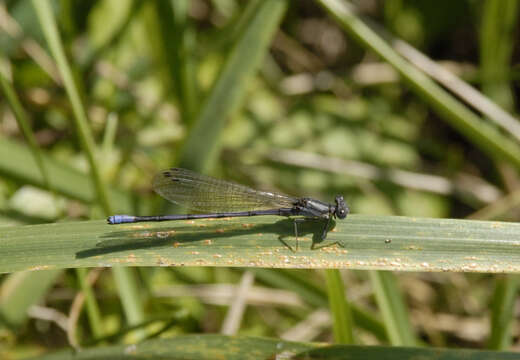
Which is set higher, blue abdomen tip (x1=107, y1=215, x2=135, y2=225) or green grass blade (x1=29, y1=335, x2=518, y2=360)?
blue abdomen tip (x1=107, y1=215, x2=135, y2=225)

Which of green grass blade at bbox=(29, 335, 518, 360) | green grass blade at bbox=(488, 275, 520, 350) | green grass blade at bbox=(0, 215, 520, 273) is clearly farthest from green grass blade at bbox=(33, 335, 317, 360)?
green grass blade at bbox=(488, 275, 520, 350)

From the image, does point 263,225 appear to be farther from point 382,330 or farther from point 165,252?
point 382,330

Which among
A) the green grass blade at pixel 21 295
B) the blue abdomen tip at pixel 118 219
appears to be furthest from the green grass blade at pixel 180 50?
the green grass blade at pixel 21 295

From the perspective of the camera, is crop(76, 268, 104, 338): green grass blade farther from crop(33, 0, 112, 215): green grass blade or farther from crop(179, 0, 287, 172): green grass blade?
crop(179, 0, 287, 172): green grass blade

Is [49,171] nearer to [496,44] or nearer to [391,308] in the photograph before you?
[391,308]

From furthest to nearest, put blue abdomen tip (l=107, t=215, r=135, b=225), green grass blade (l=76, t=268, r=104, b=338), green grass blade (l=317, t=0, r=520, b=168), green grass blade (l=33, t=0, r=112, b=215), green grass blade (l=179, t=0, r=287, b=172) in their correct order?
green grass blade (l=179, t=0, r=287, b=172), green grass blade (l=317, t=0, r=520, b=168), green grass blade (l=76, t=268, r=104, b=338), green grass blade (l=33, t=0, r=112, b=215), blue abdomen tip (l=107, t=215, r=135, b=225)

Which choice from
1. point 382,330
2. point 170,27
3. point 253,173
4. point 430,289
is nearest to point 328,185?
point 253,173
